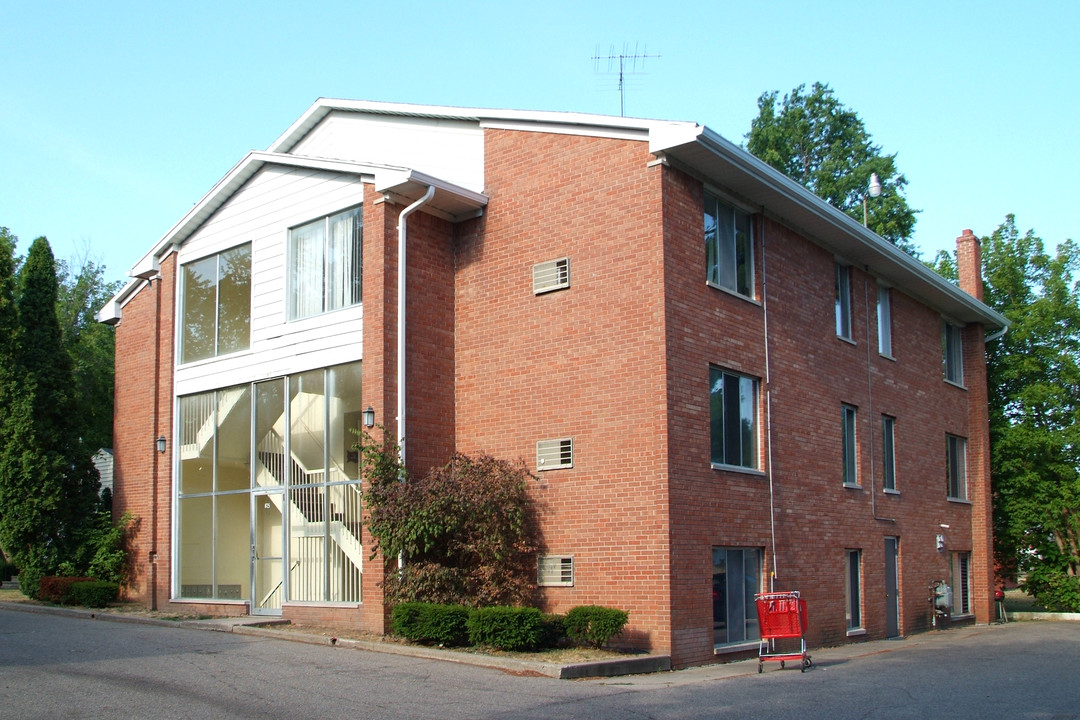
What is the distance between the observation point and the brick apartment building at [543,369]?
1616 cm

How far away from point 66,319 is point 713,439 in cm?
3029

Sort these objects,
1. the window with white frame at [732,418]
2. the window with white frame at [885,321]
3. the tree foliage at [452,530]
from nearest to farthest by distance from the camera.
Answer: the tree foliage at [452,530]
the window with white frame at [732,418]
the window with white frame at [885,321]

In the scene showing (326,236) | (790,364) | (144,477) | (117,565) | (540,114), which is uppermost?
(540,114)

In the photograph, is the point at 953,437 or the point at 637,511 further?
the point at 953,437

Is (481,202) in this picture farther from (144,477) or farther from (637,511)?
(144,477)

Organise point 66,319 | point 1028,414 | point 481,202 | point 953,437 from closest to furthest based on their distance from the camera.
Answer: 1. point 481,202
2. point 953,437
3. point 1028,414
4. point 66,319

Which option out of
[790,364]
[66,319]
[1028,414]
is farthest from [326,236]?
[66,319]

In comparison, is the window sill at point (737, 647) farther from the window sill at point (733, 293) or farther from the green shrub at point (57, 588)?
the green shrub at point (57, 588)

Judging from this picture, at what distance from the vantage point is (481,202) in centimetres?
1825

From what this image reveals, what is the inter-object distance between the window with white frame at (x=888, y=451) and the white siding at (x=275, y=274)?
1156cm

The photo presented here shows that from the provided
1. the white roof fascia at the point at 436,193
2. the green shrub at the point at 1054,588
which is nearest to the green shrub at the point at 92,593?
the white roof fascia at the point at 436,193

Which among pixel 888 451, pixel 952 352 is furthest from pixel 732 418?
pixel 952 352

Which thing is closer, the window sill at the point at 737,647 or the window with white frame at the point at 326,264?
the window sill at the point at 737,647

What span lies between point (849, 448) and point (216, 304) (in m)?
12.6
